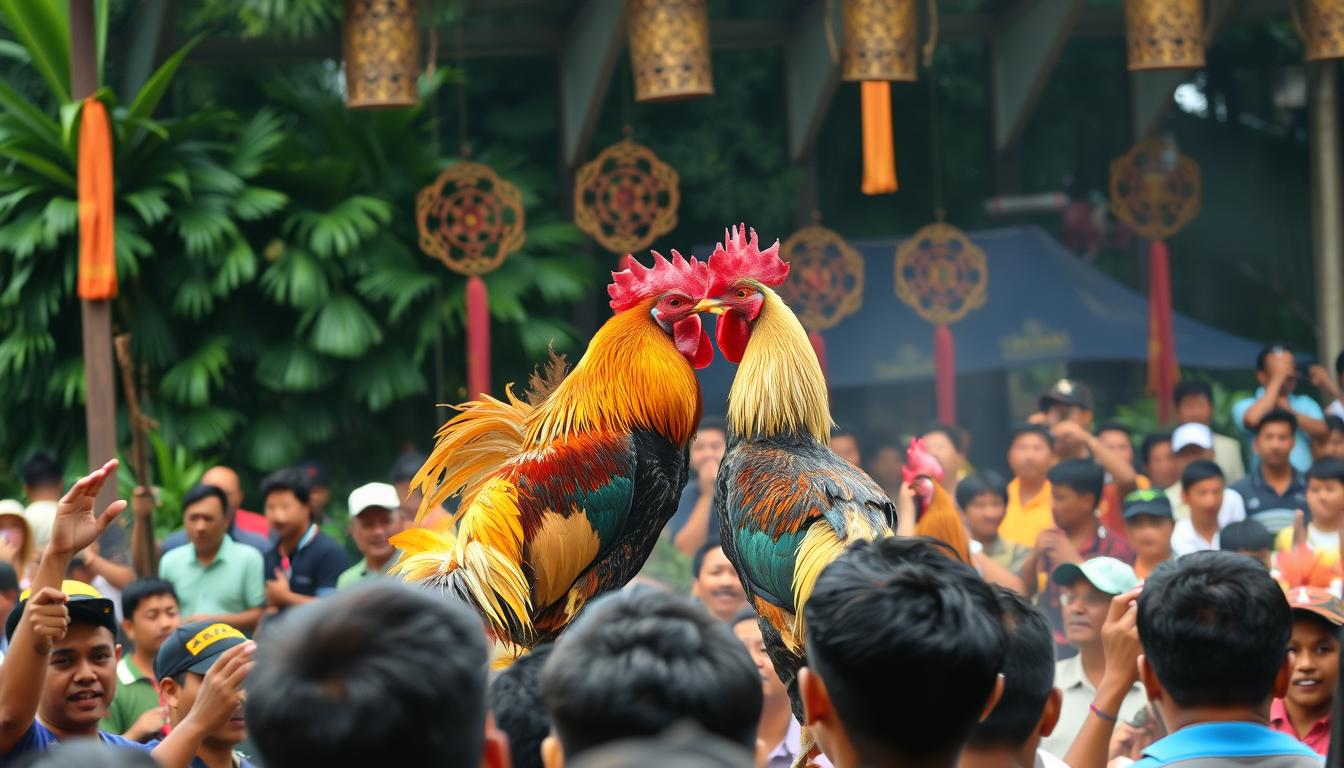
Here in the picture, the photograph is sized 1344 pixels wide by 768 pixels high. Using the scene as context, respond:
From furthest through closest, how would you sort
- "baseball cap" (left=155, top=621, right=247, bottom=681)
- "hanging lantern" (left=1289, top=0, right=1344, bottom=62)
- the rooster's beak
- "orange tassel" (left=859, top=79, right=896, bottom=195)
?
"hanging lantern" (left=1289, top=0, right=1344, bottom=62), "orange tassel" (left=859, top=79, right=896, bottom=195), the rooster's beak, "baseball cap" (left=155, top=621, right=247, bottom=681)

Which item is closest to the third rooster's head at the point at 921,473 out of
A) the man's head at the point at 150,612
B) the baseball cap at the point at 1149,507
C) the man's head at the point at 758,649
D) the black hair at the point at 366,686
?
the man's head at the point at 758,649

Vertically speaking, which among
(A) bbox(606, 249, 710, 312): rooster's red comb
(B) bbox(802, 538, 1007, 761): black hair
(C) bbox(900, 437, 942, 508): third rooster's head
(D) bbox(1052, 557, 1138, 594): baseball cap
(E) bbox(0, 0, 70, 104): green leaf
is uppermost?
(E) bbox(0, 0, 70, 104): green leaf

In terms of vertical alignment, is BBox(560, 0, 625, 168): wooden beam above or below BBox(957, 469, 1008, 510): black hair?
→ above

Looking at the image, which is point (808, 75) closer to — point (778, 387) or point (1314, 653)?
point (778, 387)

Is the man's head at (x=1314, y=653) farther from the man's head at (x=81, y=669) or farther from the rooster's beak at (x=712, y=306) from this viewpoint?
the man's head at (x=81, y=669)

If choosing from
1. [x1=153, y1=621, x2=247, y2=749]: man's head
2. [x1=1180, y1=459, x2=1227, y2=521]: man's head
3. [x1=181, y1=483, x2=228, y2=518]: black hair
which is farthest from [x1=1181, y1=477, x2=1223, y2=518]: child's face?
[x1=153, y1=621, x2=247, y2=749]: man's head

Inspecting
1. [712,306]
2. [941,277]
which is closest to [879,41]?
[941,277]

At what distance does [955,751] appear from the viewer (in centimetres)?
235

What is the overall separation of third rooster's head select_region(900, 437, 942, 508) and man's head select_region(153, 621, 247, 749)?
2.55 metres

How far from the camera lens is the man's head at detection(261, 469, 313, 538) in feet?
23.7

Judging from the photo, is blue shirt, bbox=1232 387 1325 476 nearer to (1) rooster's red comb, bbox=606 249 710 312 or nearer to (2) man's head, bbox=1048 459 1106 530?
(2) man's head, bbox=1048 459 1106 530

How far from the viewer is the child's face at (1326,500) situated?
6863 millimetres

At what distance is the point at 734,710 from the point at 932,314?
26.2 feet

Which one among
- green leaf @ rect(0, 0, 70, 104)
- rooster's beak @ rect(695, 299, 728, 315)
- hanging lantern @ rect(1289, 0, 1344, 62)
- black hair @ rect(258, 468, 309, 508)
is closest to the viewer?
rooster's beak @ rect(695, 299, 728, 315)
